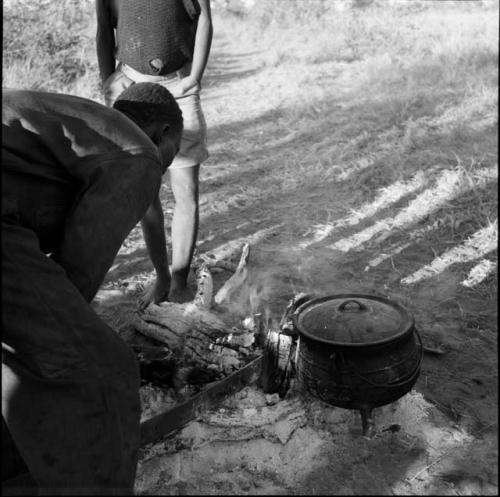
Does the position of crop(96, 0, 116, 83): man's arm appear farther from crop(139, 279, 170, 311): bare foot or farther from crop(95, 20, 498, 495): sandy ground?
crop(95, 20, 498, 495): sandy ground

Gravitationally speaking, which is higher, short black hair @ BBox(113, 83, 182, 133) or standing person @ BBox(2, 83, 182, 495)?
short black hair @ BBox(113, 83, 182, 133)

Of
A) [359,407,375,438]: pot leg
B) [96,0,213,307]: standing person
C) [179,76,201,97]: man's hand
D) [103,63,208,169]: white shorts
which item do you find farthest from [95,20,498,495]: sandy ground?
[179,76,201,97]: man's hand

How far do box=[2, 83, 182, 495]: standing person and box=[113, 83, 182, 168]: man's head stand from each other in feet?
1.20

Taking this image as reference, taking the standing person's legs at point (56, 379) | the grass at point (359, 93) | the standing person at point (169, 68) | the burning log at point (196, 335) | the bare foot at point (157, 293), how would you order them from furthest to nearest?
1. the grass at point (359, 93)
2. the bare foot at point (157, 293)
3. the standing person at point (169, 68)
4. the burning log at point (196, 335)
5. the standing person's legs at point (56, 379)

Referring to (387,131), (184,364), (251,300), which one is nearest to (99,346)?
(184,364)

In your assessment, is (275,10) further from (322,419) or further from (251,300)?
(322,419)

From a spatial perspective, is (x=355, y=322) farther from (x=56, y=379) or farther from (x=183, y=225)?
(x=183, y=225)

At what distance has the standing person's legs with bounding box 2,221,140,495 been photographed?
5.75ft

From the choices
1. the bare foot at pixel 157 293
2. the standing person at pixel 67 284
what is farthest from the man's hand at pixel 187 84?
the standing person at pixel 67 284

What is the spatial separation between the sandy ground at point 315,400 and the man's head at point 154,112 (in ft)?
4.34

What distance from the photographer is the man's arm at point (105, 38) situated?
3.71 metres

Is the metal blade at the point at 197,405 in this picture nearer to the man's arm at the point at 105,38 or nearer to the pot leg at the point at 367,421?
the pot leg at the point at 367,421

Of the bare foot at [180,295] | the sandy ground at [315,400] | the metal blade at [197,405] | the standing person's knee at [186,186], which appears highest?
the standing person's knee at [186,186]

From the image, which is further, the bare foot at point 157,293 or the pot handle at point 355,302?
the bare foot at point 157,293
